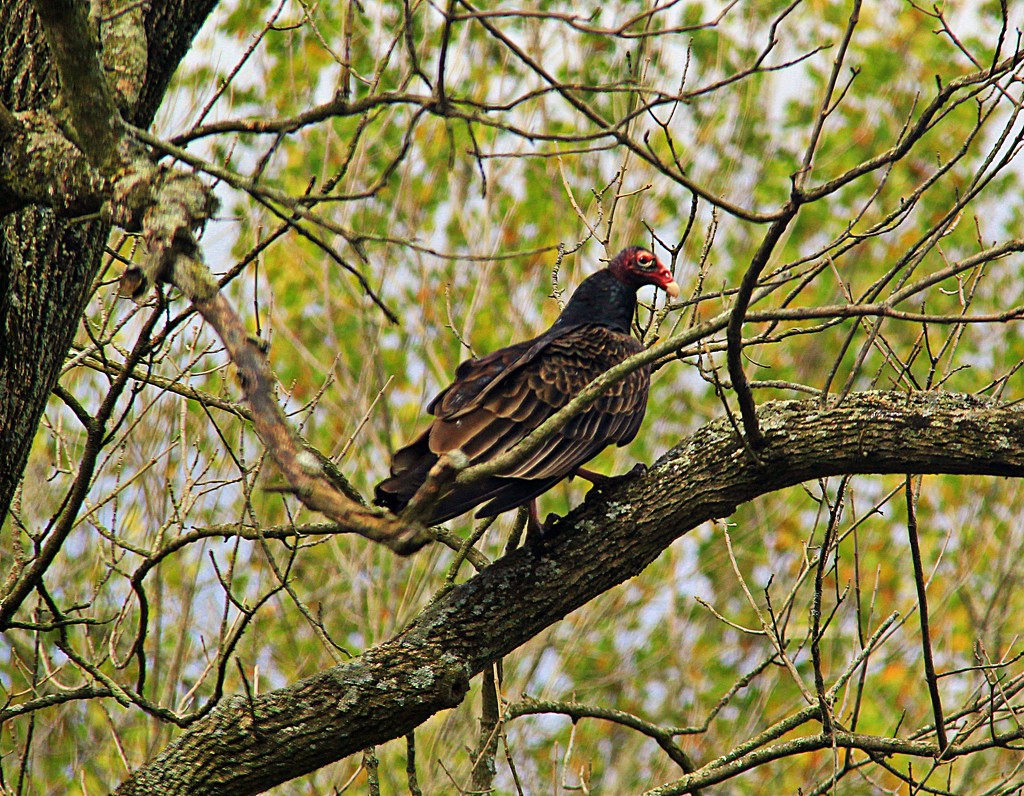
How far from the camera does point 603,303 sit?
415cm

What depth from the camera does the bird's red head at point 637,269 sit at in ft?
13.6

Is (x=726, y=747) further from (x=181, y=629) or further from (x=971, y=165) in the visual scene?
(x=971, y=165)

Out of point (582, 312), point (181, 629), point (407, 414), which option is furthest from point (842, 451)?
point (407, 414)

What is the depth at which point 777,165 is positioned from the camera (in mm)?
8117

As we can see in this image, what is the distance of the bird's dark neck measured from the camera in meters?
4.12

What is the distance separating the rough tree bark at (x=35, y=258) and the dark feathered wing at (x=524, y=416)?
949mm

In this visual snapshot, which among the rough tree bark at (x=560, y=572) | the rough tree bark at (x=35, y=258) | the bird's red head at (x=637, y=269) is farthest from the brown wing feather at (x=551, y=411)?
the rough tree bark at (x=35, y=258)

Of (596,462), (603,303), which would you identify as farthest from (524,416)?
(596,462)

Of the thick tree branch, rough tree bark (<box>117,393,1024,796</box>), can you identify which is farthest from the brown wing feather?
the thick tree branch

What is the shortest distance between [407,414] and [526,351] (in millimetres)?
3758

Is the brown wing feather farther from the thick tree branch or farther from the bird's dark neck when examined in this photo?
the thick tree branch

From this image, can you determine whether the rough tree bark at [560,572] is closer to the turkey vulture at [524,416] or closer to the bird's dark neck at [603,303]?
the turkey vulture at [524,416]

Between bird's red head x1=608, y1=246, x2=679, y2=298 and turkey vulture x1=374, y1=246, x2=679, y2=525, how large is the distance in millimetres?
185

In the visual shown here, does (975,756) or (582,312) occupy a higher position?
(582,312)
